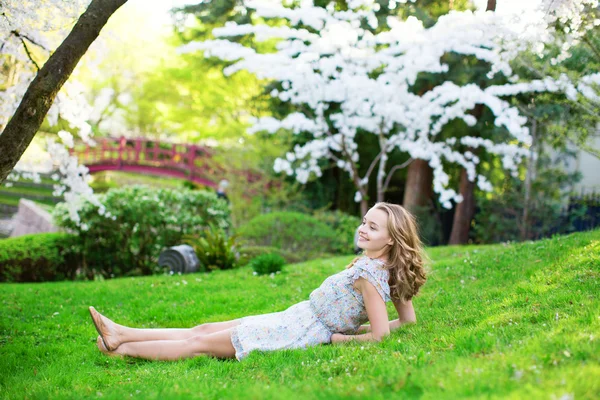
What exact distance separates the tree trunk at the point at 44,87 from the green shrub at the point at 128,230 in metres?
6.41

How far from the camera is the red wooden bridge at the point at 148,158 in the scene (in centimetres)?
2559

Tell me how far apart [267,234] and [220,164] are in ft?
27.6

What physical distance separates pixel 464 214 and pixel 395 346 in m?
11.7

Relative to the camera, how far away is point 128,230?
1145cm

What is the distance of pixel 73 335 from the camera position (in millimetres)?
5613

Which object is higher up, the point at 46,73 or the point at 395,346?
the point at 46,73

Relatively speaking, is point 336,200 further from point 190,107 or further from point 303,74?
point 190,107

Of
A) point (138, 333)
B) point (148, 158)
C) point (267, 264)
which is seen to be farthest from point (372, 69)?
point (148, 158)

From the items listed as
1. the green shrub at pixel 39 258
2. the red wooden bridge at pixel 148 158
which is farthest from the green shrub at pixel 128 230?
the red wooden bridge at pixel 148 158

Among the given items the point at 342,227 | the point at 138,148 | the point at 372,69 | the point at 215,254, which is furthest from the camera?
the point at 138,148

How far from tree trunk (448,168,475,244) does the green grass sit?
24.4 ft

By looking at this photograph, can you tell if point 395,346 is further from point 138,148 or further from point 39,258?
point 138,148

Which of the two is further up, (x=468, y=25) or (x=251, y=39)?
(x=251, y=39)

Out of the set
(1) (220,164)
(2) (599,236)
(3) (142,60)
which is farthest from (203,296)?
(3) (142,60)
